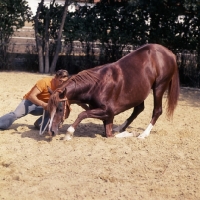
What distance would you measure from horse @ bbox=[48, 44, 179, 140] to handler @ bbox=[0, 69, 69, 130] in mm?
213

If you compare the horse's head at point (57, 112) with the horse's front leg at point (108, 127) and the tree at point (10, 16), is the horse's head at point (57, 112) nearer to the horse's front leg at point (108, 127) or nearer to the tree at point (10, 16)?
the horse's front leg at point (108, 127)

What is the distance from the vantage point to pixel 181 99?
33.5ft

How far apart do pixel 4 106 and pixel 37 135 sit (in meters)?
2.02

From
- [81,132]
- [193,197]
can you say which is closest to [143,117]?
[81,132]

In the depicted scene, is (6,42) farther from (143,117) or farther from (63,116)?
(63,116)

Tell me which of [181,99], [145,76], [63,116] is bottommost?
[181,99]

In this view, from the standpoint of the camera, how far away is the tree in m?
12.5

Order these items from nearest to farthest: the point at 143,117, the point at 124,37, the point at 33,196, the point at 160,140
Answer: the point at 33,196 < the point at 160,140 < the point at 143,117 < the point at 124,37

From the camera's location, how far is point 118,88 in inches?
263

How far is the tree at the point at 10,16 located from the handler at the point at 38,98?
237 inches

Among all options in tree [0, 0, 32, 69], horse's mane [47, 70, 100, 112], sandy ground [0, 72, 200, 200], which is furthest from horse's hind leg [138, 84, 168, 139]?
tree [0, 0, 32, 69]

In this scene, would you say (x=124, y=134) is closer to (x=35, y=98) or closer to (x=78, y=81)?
(x=78, y=81)

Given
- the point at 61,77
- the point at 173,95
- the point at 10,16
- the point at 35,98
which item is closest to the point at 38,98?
the point at 35,98

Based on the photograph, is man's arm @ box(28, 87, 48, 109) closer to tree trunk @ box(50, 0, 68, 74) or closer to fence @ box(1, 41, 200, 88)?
tree trunk @ box(50, 0, 68, 74)
